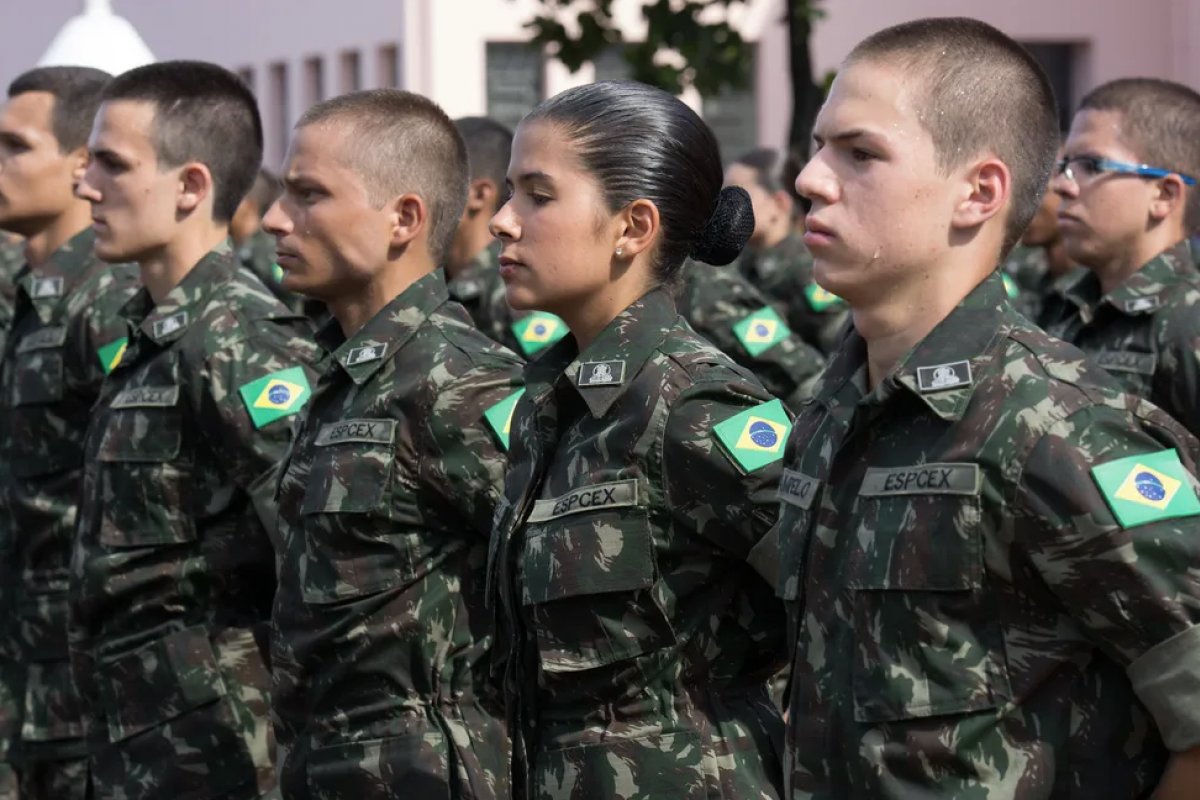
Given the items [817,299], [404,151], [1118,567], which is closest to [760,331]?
[817,299]

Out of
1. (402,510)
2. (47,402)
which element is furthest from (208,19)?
(402,510)

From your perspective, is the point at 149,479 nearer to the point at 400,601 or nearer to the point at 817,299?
the point at 400,601

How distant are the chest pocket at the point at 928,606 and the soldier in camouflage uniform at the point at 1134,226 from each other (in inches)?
108

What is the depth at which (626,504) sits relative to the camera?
3.56m

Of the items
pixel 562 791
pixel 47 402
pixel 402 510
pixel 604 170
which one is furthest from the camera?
pixel 47 402

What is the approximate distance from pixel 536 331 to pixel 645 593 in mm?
4725

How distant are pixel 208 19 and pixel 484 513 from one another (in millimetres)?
26395

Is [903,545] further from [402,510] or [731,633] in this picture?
[402,510]

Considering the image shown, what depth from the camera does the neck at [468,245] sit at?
8.88 metres

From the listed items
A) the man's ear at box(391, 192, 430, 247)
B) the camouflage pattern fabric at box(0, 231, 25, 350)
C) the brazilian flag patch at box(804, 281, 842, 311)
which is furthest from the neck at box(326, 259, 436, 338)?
the brazilian flag patch at box(804, 281, 842, 311)

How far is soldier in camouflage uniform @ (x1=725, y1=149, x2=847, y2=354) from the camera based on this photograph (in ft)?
37.8

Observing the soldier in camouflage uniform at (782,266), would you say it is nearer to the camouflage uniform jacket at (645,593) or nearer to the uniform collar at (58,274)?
the uniform collar at (58,274)

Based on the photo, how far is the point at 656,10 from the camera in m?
13.3

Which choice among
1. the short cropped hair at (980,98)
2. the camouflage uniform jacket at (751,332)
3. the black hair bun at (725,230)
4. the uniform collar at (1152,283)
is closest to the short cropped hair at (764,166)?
the camouflage uniform jacket at (751,332)
